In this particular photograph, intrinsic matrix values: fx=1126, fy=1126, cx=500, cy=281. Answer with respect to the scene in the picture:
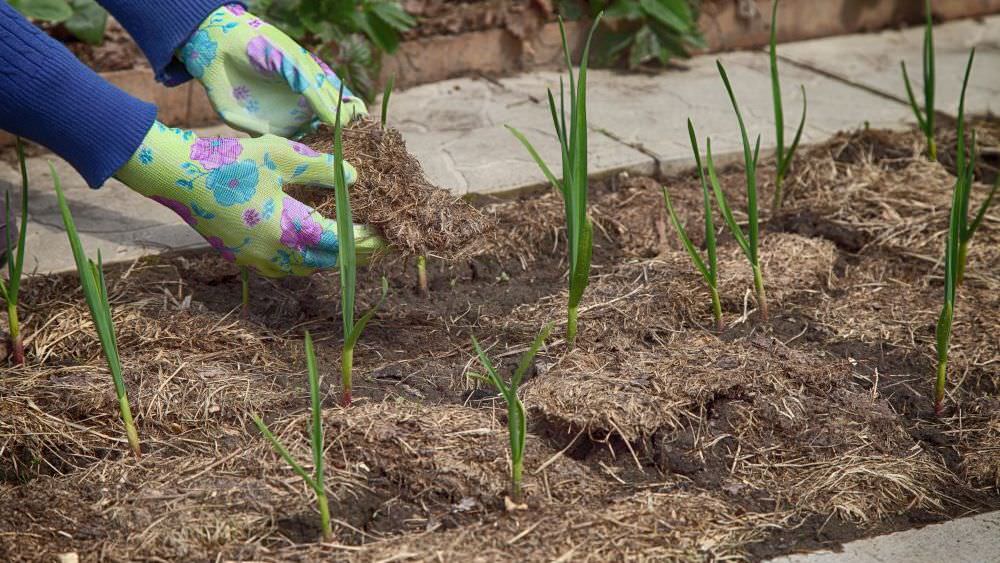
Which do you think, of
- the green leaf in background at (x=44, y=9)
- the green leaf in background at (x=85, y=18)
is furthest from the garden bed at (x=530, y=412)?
the green leaf in background at (x=85, y=18)

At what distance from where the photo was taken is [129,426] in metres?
1.62

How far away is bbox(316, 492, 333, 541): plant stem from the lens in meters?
1.45

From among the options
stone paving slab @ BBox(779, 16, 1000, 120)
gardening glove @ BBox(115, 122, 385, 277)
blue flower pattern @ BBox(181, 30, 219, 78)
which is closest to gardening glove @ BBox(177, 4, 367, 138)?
blue flower pattern @ BBox(181, 30, 219, 78)

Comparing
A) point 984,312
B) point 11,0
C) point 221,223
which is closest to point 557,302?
point 221,223

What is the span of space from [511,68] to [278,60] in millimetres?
1662

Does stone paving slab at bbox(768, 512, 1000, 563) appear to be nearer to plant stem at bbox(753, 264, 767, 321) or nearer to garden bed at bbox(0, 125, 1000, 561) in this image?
garden bed at bbox(0, 125, 1000, 561)

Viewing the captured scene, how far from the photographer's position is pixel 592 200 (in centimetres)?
257

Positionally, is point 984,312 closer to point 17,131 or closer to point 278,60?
point 278,60

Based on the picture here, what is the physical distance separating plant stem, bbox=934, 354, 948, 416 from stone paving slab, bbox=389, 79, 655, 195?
41.5 inches

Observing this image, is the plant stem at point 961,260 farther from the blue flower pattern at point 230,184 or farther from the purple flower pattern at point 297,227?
the blue flower pattern at point 230,184

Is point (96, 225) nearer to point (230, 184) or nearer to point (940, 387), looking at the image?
point (230, 184)

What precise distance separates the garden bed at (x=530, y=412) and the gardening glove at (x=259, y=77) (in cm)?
34

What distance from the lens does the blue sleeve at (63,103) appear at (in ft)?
5.73

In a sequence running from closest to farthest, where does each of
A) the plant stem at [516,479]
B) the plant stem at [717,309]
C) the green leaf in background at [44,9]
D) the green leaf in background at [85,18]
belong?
the plant stem at [516,479] < the plant stem at [717,309] < the green leaf in background at [44,9] < the green leaf in background at [85,18]
